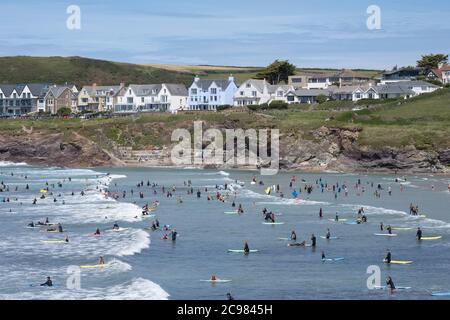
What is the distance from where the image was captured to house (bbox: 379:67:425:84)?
194875 millimetres

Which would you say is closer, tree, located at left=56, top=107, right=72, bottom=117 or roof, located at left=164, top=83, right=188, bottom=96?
roof, located at left=164, top=83, right=188, bottom=96

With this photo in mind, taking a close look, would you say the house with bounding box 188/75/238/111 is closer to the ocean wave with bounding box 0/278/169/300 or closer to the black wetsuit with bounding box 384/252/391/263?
the black wetsuit with bounding box 384/252/391/263

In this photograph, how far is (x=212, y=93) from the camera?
182 m

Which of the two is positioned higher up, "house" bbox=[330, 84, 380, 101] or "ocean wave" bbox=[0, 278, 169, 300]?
"house" bbox=[330, 84, 380, 101]

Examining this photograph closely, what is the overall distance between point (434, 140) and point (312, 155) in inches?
807

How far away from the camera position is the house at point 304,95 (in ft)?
589

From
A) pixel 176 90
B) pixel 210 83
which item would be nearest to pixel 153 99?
pixel 176 90

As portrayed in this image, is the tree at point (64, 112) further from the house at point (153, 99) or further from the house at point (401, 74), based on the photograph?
the house at point (401, 74)

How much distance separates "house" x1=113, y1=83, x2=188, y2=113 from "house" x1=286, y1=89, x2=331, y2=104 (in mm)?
25618

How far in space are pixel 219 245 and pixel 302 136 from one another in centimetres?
7968

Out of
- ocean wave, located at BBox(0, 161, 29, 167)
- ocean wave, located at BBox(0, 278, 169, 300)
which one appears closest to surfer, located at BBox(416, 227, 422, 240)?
ocean wave, located at BBox(0, 278, 169, 300)

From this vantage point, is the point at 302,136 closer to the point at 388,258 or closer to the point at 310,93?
the point at 310,93

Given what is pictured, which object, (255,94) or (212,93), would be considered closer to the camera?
(255,94)
